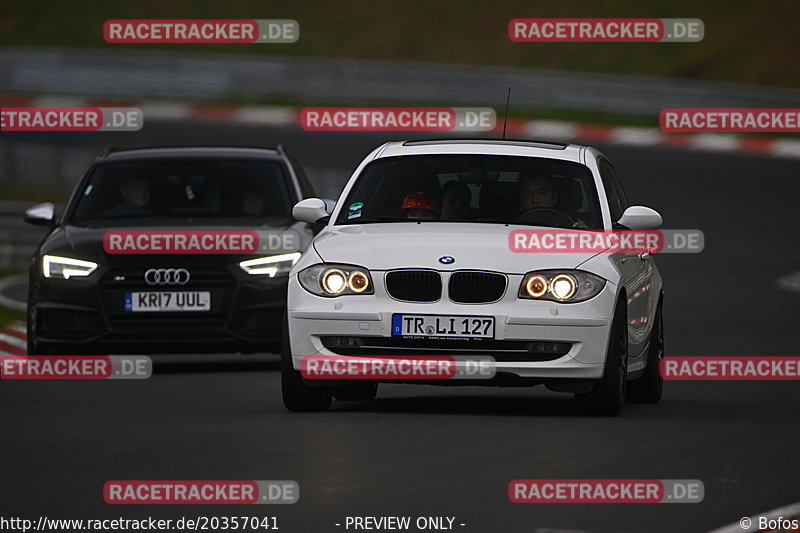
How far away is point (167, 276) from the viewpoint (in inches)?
532

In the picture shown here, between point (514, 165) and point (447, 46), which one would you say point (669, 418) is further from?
point (447, 46)

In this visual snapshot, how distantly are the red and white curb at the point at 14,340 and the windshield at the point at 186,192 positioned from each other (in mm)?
1589

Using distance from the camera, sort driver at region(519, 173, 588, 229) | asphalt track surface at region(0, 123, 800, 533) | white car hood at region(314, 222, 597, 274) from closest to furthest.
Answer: asphalt track surface at region(0, 123, 800, 533)
white car hood at region(314, 222, 597, 274)
driver at region(519, 173, 588, 229)

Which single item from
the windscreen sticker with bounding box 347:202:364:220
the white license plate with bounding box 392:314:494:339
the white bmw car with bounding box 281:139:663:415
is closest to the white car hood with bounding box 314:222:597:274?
the white bmw car with bounding box 281:139:663:415

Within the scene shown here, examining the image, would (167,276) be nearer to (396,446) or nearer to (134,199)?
(134,199)

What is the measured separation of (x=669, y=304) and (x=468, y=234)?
10.3 meters

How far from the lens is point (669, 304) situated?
2066 cm

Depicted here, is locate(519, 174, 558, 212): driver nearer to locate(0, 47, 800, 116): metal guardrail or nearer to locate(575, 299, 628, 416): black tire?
locate(575, 299, 628, 416): black tire

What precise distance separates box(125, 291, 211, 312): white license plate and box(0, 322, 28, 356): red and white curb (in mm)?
2174

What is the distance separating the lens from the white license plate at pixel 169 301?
531 inches

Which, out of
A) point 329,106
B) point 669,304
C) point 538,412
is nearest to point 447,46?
point 329,106

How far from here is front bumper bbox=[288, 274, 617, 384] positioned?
33.7ft

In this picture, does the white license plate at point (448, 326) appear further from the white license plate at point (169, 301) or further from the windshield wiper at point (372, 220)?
the white license plate at point (169, 301)

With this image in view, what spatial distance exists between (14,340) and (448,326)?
276 inches
